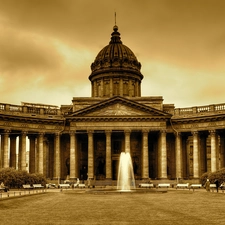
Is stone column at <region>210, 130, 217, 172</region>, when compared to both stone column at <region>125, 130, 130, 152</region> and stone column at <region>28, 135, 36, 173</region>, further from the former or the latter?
stone column at <region>28, 135, 36, 173</region>

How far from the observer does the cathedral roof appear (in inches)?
3720

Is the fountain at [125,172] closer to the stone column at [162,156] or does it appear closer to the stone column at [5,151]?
the stone column at [162,156]

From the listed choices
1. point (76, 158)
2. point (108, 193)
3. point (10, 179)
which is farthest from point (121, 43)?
point (108, 193)

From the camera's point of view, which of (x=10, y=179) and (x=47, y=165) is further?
(x=47, y=165)

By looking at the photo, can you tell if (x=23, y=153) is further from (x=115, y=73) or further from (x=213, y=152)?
(x=213, y=152)

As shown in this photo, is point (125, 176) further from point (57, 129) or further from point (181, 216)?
point (181, 216)

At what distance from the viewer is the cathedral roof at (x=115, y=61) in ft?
310

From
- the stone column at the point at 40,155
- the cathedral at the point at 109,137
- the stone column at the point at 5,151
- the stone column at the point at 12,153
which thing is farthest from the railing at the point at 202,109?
the stone column at the point at 5,151

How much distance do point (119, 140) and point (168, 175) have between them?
1069cm

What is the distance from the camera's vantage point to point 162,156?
7406 cm

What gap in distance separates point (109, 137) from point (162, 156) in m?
9.33

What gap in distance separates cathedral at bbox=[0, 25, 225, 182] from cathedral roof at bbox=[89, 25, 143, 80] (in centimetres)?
1649

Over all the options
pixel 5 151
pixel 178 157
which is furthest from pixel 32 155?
pixel 178 157

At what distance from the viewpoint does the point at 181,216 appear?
24.5 metres
